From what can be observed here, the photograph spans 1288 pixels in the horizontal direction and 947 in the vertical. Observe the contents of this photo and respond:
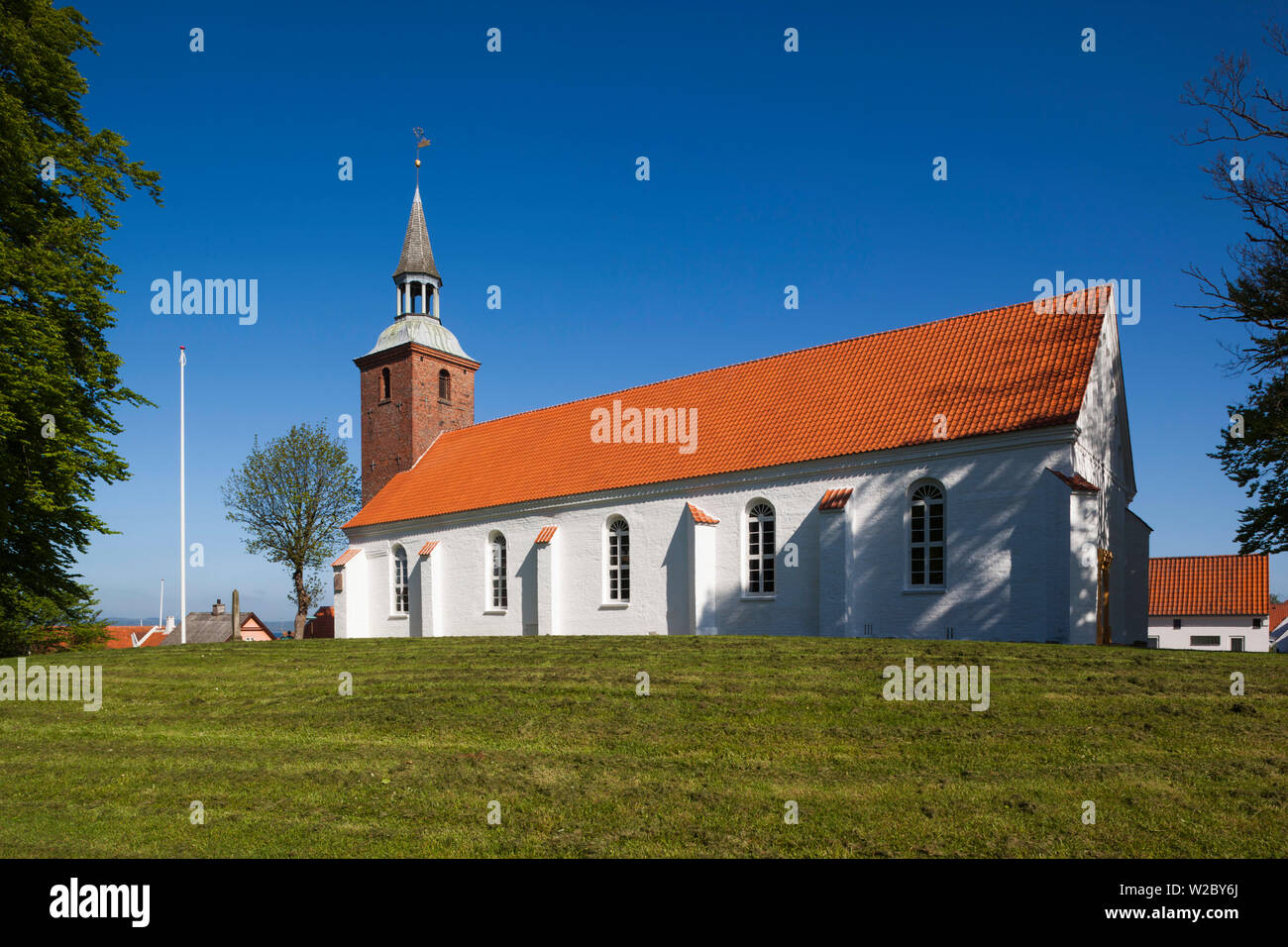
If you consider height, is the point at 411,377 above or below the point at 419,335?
below

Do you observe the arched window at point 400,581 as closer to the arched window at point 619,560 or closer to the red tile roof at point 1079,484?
the arched window at point 619,560

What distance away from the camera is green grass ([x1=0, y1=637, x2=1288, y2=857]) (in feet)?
21.4

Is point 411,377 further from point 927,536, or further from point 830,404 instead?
point 927,536

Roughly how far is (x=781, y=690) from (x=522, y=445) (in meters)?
21.2

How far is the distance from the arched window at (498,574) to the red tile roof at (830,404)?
138cm

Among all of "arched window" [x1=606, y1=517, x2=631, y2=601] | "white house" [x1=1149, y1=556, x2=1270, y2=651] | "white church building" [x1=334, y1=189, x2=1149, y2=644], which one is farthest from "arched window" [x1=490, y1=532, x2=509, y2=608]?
"white house" [x1=1149, y1=556, x2=1270, y2=651]

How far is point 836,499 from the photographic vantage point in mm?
19609

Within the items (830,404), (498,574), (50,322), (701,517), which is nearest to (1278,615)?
(830,404)

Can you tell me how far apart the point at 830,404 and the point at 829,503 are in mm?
3584

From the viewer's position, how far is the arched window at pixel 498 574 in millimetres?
27969

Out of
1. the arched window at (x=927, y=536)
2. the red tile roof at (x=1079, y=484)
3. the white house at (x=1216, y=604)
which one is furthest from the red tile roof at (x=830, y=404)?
the white house at (x=1216, y=604)

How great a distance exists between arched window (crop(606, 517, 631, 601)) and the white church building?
6 centimetres

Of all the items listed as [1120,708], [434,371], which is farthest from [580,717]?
[434,371]
